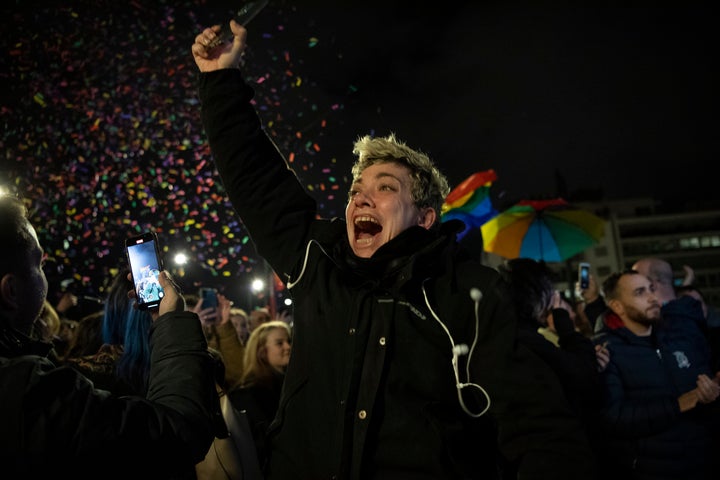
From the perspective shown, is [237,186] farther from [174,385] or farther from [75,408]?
[75,408]

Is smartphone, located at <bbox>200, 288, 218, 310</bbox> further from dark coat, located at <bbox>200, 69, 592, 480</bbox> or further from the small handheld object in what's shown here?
the small handheld object

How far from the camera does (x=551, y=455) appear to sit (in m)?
2.18

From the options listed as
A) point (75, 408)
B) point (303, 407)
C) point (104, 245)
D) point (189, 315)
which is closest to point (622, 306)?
point (303, 407)

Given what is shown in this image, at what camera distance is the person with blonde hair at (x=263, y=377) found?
4773mm

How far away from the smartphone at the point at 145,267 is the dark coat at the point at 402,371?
2.15ft

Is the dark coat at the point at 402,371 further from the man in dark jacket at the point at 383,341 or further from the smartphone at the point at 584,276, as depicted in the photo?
the smartphone at the point at 584,276

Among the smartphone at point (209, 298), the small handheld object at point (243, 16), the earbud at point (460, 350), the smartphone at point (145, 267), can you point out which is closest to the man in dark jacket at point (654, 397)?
the earbud at point (460, 350)

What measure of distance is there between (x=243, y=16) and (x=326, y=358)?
176cm

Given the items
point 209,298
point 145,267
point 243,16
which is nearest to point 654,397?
point 145,267

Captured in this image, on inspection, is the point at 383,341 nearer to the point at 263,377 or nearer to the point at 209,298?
the point at 263,377

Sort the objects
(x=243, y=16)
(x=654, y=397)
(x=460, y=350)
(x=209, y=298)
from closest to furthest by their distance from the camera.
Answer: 1. (x=460, y=350)
2. (x=243, y=16)
3. (x=654, y=397)
4. (x=209, y=298)

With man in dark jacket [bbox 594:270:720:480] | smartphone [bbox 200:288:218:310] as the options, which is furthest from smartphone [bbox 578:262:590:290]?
smartphone [bbox 200:288:218:310]

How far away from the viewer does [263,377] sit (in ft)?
17.6

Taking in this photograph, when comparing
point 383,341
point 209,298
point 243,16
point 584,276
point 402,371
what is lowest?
point 402,371
